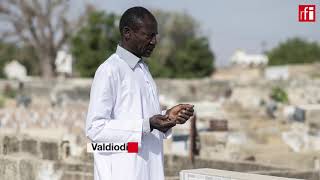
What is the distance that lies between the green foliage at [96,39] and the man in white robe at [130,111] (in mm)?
44061

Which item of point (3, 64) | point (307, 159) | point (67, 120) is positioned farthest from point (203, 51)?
point (307, 159)

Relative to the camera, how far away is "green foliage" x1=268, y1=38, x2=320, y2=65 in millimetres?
73750

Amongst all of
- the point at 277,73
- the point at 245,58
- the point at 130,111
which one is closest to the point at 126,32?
the point at 130,111

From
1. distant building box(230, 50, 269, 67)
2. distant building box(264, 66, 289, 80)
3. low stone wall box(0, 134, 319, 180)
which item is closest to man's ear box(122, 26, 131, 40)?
low stone wall box(0, 134, 319, 180)

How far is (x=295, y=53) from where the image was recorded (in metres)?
75.4

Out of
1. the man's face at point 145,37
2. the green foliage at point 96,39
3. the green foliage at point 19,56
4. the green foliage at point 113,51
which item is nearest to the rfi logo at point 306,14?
the man's face at point 145,37

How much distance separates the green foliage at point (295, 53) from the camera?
73750 millimetres

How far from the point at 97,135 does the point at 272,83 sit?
1607 inches

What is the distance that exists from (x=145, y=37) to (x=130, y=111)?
0.33 metres

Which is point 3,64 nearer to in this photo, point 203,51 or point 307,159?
point 203,51

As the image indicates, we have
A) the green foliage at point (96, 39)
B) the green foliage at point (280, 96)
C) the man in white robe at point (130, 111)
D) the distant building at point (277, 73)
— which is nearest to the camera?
the man in white robe at point (130, 111)

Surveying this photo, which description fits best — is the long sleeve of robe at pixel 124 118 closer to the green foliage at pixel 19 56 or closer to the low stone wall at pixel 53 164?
the low stone wall at pixel 53 164

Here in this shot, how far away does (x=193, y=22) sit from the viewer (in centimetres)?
7962

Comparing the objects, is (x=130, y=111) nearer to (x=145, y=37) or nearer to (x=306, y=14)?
(x=145, y=37)
